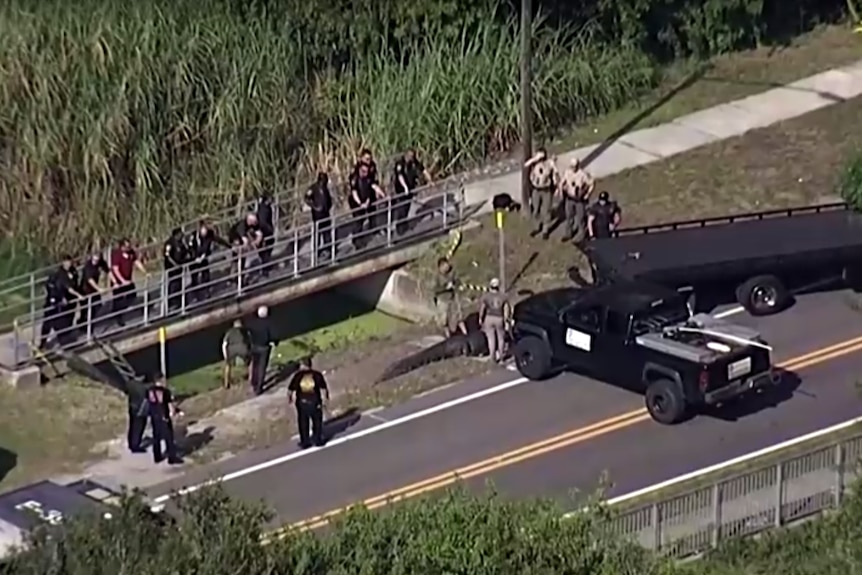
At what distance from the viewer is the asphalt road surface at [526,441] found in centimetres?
2633

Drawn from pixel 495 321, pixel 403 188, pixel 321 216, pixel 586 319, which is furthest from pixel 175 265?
pixel 586 319

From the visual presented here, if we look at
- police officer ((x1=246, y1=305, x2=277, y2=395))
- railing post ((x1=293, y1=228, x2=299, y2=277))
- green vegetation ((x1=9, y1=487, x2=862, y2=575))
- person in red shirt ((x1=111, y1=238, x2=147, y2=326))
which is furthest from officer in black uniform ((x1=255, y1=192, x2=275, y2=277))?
green vegetation ((x1=9, y1=487, x2=862, y2=575))

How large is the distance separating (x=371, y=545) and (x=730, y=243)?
14.3 meters

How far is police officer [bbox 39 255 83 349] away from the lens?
30.7 m

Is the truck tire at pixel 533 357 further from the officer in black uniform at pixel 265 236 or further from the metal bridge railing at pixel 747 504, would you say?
the metal bridge railing at pixel 747 504

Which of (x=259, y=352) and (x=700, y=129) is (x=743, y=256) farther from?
(x=700, y=129)

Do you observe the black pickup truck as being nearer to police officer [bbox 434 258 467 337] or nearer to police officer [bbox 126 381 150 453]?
police officer [bbox 434 258 467 337]

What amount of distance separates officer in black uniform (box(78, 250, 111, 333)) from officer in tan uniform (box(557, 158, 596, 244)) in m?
6.52

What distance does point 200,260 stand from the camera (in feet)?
104

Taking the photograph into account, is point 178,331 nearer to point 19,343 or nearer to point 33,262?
point 19,343

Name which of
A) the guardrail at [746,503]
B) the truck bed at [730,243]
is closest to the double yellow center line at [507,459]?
the truck bed at [730,243]

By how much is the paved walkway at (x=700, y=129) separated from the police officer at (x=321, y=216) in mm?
2828

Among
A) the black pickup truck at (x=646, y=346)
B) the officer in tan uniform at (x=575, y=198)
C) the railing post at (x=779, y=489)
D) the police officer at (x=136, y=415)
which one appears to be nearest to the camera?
the railing post at (x=779, y=489)

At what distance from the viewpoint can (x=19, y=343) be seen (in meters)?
30.9
